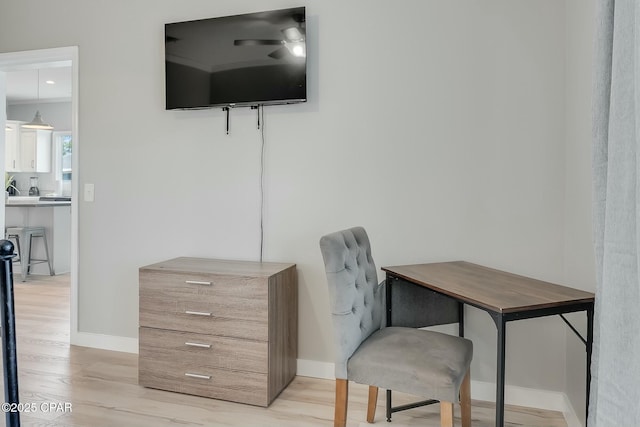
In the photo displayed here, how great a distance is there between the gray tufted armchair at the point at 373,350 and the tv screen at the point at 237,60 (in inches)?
43.2

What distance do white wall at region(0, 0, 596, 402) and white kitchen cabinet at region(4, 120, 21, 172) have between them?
5.76 meters

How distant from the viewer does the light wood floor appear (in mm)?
2207

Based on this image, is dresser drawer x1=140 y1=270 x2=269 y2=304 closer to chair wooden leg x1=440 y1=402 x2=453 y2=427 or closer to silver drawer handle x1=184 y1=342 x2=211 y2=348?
silver drawer handle x1=184 y1=342 x2=211 y2=348

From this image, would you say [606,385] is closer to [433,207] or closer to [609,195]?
[609,195]

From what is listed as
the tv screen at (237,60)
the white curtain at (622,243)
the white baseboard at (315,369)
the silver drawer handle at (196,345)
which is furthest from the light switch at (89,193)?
the white curtain at (622,243)

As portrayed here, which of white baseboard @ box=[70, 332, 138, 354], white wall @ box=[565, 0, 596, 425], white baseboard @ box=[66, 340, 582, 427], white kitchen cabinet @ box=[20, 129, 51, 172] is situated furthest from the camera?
white kitchen cabinet @ box=[20, 129, 51, 172]

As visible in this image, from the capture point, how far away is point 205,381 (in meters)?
2.46

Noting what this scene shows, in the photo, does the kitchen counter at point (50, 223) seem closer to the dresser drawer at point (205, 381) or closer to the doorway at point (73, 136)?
the doorway at point (73, 136)

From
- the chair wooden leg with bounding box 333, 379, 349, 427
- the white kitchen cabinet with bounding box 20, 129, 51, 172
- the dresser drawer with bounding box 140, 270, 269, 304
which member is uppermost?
the white kitchen cabinet with bounding box 20, 129, 51, 172

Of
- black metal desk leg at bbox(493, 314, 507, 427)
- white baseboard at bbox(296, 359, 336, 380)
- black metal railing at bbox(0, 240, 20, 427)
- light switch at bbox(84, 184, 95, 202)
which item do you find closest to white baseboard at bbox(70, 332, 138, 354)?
light switch at bbox(84, 184, 95, 202)

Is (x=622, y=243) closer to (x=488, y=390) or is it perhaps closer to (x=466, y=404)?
(x=466, y=404)

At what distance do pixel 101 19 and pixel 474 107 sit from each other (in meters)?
2.56

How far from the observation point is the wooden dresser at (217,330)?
238 centimetres

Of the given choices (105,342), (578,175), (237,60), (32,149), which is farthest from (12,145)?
(578,175)
